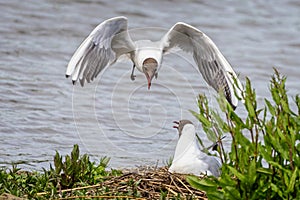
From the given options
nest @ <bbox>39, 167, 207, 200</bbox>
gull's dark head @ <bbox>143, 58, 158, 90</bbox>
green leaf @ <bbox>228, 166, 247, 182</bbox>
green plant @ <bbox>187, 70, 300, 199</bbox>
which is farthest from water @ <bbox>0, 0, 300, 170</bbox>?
green leaf @ <bbox>228, 166, 247, 182</bbox>

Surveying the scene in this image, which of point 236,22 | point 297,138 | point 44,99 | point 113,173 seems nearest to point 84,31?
point 236,22

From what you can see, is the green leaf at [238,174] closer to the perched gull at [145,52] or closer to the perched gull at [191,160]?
the perched gull at [191,160]

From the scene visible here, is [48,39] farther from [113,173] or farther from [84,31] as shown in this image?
[113,173]

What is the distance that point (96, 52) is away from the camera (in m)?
7.65

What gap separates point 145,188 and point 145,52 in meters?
2.56

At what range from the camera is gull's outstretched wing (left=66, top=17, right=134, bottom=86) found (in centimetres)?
748

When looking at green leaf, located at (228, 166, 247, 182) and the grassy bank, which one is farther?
the grassy bank

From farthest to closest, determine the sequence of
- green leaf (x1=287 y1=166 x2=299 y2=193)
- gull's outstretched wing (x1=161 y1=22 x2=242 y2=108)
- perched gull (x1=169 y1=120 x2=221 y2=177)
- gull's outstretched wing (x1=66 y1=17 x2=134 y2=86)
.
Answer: gull's outstretched wing (x1=161 y1=22 x2=242 y2=108)
gull's outstretched wing (x1=66 y1=17 x2=134 y2=86)
perched gull (x1=169 y1=120 x2=221 y2=177)
green leaf (x1=287 y1=166 x2=299 y2=193)

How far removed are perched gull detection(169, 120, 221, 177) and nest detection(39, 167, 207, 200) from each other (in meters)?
0.23

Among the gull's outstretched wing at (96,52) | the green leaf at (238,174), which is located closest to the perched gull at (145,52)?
the gull's outstretched wing at (96,52)

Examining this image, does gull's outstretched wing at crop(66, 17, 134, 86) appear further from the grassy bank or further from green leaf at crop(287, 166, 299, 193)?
green leaf at crop(287, 166, 299, 193)

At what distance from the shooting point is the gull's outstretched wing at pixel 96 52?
24.5 ft

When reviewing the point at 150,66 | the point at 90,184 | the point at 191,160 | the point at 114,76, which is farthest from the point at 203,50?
the point at 114,76

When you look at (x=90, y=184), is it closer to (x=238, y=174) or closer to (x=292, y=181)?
(x=238, y=174)
